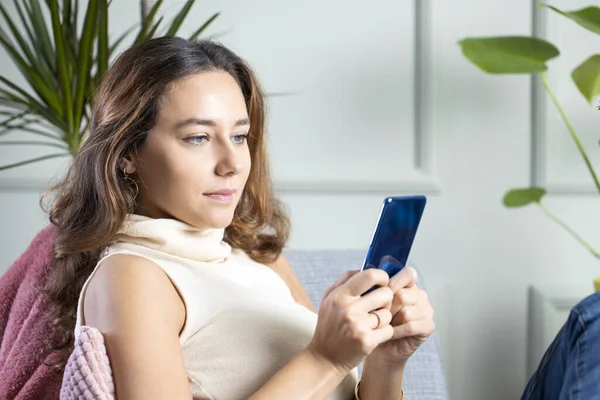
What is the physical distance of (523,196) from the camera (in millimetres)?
2031

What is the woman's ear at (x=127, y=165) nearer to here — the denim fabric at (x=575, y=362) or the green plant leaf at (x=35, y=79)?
the green plant leaf at (x=35, y=79)

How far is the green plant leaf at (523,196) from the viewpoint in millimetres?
2014

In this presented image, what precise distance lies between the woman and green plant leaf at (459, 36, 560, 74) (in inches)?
35.0

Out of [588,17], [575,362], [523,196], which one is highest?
[588,17]

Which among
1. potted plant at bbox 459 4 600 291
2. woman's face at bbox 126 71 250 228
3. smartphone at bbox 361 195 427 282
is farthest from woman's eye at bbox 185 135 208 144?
potted plant at bbox 459 4 600 291

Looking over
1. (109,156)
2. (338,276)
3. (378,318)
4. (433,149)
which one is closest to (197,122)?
Answer: (109,156)

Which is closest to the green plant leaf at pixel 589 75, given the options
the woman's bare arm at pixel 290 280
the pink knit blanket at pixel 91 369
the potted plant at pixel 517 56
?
the potted plant at pixel 517 56

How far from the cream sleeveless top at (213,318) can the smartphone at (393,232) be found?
0.18 m

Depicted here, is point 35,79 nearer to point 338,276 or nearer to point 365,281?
point 338,276

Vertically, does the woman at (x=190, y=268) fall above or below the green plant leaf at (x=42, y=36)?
below

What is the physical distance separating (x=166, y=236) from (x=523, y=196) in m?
1.23

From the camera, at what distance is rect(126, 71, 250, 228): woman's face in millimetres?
1054

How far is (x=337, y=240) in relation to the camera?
2279 millimetres

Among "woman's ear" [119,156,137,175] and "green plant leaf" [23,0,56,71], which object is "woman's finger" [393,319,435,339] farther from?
"green plant leaf" [23,0,56,71]
